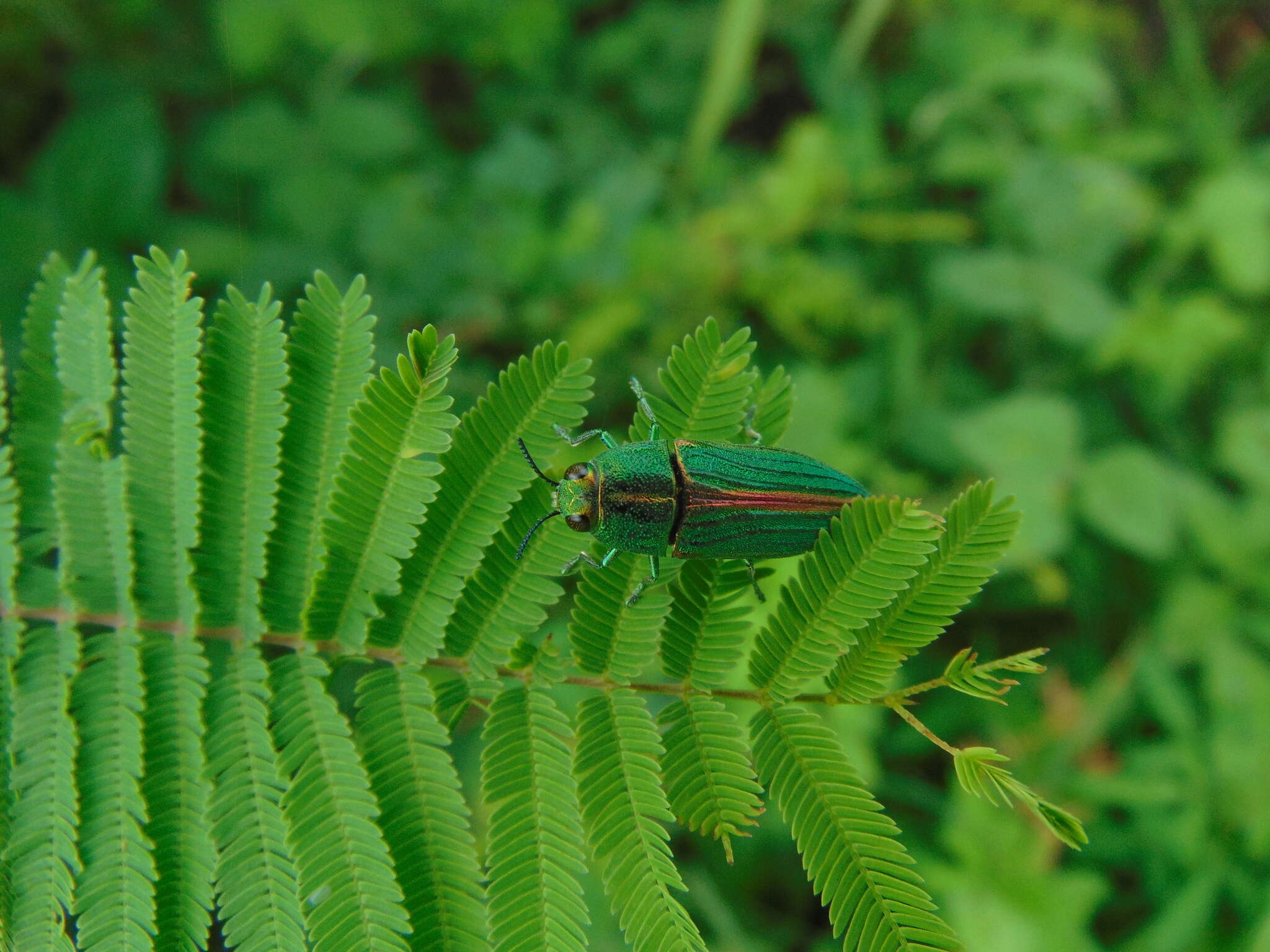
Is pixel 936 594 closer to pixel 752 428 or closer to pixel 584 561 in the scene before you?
pixel 752 428

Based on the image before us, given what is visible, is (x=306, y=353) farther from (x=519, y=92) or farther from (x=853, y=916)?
(x=519, y=92)

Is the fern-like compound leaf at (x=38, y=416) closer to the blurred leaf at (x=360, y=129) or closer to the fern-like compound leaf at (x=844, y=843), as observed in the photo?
the fern-like compound leaf at (x=844, y=843)

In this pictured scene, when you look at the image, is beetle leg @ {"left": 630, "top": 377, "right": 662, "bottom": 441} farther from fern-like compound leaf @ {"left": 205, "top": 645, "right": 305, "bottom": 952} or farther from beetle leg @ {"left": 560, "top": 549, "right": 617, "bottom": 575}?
fern-like compound leaf @ {"left": 205, "top": 645, "right": 305, "bottom": 952}

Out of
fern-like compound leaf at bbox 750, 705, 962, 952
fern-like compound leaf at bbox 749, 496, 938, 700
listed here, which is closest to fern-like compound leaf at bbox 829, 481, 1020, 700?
fern-like compound leaf at bbox 749, 496, 938, 700

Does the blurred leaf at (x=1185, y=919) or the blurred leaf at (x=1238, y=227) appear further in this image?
the blurred leaf at (x=1238, y=227)

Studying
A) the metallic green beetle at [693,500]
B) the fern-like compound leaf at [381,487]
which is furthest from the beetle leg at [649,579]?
the fern-like compound leaf at [381,487]

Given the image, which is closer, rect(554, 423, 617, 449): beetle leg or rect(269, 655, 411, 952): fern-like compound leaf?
rect(269, 655, 411, 952): fern-like compound leaf

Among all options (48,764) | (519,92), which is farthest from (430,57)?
(48,764)

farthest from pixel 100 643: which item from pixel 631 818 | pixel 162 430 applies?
pixel 631 818

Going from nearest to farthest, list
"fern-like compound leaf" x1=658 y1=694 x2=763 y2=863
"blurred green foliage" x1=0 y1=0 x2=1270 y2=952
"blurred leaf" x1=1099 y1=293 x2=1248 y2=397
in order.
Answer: "fern-like compound leaf" x1=658 y1=694 x2=763 y2=863, "blurred green foliage" x1=0 y1=0 x2=1270 y2=952, "blurred leaf" x1=1099 y1=293 x2=1248 y2=397
